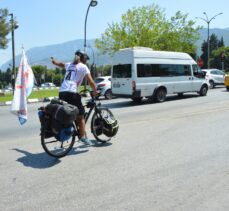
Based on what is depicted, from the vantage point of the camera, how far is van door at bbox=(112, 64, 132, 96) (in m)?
17.0

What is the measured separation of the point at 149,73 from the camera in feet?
57.2

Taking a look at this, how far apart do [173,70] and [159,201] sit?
48.7 feet

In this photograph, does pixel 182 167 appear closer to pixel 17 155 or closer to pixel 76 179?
pixel 76 179

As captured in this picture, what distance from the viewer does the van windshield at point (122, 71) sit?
17122mm

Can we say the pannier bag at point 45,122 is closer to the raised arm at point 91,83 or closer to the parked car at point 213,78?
the raised arm at point 91,83

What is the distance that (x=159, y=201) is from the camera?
4.37 m

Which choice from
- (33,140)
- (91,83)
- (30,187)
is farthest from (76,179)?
(33,140)

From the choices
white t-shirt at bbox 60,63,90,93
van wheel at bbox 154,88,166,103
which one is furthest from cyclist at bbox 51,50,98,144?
van wheel at bbox 154,88,166,103

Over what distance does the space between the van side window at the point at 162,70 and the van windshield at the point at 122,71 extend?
1.60 ft

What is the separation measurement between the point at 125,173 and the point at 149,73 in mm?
12244

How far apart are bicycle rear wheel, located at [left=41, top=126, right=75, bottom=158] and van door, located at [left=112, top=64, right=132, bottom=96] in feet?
33.9

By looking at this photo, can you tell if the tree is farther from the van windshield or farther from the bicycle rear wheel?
the bicycle rear wheel

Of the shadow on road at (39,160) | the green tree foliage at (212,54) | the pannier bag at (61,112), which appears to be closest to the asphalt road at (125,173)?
the shadow on road at (39,160)

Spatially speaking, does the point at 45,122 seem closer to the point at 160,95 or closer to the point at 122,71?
the point at 122,71
